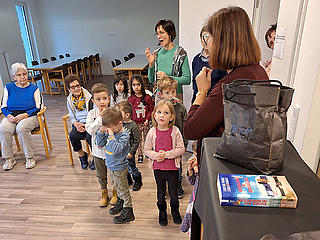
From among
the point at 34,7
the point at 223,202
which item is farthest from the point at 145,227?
the point at 34,7

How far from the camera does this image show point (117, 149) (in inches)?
75.5

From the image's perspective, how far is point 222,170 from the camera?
86 cm

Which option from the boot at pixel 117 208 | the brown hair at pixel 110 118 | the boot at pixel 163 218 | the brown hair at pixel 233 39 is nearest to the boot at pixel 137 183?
the boot at pixel 117 208

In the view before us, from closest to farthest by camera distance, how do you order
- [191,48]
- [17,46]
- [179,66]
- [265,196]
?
[265,196] → [179,66] → [191,48] → [17,46]

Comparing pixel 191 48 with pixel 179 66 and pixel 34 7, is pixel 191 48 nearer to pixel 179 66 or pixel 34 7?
pixel 179 66

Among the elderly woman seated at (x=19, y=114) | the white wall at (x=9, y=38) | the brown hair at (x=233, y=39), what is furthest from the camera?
the white wall at (x=9, y=38)

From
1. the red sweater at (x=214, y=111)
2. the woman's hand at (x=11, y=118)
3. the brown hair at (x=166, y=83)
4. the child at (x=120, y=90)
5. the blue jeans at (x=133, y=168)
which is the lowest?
the blue jeans at (x=133, y=168)

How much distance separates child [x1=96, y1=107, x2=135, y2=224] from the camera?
1908 millimetres

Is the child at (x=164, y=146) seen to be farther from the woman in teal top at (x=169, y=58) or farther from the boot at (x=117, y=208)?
the woman in teal top at (x=169, y=58)

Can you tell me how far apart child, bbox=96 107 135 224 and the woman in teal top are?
0.86 meters

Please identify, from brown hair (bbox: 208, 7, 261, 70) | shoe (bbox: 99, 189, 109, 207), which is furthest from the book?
shoe (bbox: 99, 189, 109, 207)

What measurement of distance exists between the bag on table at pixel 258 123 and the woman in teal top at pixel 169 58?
1794mm

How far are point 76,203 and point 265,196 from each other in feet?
7.33

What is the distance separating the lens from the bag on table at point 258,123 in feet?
2.55
